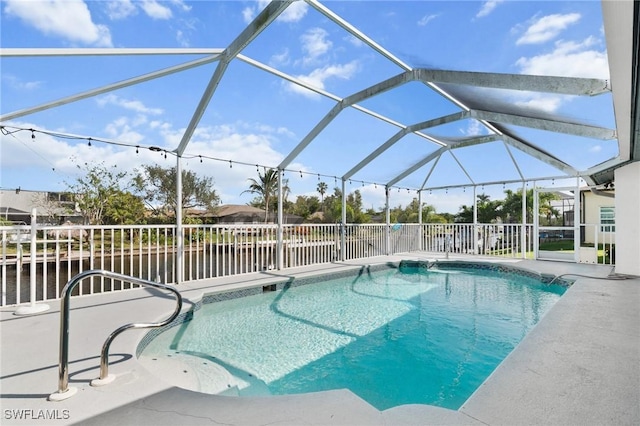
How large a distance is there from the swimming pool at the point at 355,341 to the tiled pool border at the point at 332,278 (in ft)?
0.21

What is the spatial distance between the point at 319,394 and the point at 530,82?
428 cm

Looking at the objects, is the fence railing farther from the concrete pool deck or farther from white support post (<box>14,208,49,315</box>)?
the concrete pool deck

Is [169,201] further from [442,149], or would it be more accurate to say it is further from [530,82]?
[530,82]

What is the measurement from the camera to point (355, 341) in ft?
13.7

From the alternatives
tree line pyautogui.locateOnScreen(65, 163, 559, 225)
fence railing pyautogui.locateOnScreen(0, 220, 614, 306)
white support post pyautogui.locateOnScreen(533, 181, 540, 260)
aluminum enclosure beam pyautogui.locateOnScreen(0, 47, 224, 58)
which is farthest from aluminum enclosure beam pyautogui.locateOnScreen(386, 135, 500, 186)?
tree line pyautogui.locateOnScreen(65, 163, 559, 225)

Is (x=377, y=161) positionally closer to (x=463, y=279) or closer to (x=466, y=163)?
(x=466, y=163)

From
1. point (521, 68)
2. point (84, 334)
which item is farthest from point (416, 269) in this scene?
point (84, 334)

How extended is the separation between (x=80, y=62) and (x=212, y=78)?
172 centimetres

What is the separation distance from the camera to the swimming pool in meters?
3.08

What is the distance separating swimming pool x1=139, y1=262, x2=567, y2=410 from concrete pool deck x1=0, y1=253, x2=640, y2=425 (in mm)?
619

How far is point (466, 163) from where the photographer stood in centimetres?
1032

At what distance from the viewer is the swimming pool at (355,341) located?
3076 mm

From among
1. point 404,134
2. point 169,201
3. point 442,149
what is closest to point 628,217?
point 442,149

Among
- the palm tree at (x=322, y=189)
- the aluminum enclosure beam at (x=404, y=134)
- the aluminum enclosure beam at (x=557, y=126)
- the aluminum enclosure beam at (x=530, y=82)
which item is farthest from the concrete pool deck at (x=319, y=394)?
the palm tree at (x=322, y=189)
